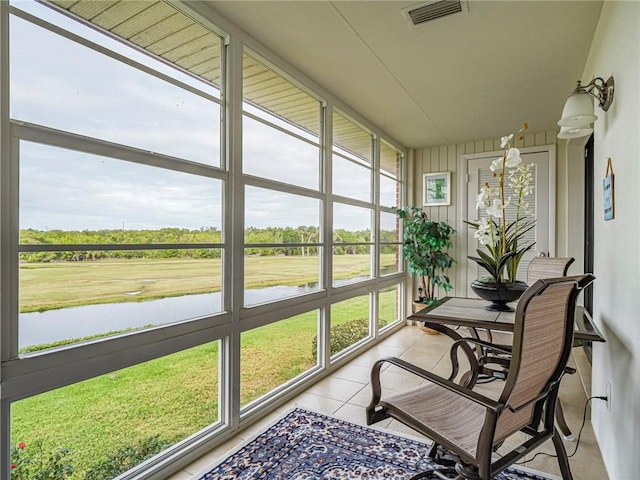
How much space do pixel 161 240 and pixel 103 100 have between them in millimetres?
706

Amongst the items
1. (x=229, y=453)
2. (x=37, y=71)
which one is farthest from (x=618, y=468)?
(x=37, y=71)

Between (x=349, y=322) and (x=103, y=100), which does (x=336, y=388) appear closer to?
(x=349, y=322)

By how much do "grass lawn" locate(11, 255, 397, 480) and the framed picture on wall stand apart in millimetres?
3206

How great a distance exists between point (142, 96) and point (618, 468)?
114 inches

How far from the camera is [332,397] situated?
2.73 metres

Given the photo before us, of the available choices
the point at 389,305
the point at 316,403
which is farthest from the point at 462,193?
the point at 316,403

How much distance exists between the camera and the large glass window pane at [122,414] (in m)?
1.43

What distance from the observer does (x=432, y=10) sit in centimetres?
202

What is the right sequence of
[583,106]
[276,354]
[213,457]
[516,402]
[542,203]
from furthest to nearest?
[542,203], [276,354], [213,457], [583,106], [516,402]

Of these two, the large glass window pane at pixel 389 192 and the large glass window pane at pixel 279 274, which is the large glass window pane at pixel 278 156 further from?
the large glass window pane at pixel 389 192

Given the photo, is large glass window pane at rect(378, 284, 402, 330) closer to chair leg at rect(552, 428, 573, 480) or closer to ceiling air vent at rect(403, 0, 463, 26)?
chair leg at rect(552, 428, 573, 480)

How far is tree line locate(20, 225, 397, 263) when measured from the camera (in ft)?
Result: 4.63

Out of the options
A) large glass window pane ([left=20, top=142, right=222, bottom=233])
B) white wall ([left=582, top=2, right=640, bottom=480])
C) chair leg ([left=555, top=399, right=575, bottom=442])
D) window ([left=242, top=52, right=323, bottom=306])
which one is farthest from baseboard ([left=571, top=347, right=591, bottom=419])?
large glass window pane ([left=20, top=142, right=222, bottom=233])

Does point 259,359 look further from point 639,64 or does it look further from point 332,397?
point 639,64
